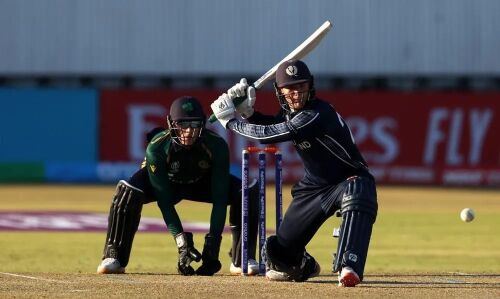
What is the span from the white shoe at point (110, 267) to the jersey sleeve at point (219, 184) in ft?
3.32

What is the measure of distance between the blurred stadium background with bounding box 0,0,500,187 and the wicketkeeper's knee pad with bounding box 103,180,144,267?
17.2 m

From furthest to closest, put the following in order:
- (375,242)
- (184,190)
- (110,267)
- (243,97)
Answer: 1. (375,242)
2. (184,190)
3. (110,267)
4. (243,97)

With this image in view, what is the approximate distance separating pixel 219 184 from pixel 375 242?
562 centimetres

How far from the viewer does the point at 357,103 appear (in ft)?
92.1

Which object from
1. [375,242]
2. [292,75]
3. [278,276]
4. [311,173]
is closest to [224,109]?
[292,75]

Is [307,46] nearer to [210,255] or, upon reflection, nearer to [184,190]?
[184,190]

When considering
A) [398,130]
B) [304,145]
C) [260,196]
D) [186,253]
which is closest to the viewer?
[304,145]

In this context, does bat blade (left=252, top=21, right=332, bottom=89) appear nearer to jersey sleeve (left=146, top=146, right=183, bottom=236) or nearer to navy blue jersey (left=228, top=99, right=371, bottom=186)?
navy blue jersey (left=228, top=99, right=371, bottom=186)

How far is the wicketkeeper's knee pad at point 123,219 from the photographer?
1079 centimetres

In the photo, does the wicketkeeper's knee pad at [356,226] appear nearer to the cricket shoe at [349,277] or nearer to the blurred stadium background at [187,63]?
the cricket shoe at [349,277]

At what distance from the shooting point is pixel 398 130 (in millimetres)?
27859

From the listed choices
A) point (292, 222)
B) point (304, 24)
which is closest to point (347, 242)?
point (292, 222)

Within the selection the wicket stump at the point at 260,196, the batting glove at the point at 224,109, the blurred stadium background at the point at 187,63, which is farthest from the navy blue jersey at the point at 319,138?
the blurred stadium background at the point at 187,63

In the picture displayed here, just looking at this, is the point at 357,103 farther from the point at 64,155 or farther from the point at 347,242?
the point at 347,242
